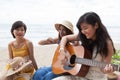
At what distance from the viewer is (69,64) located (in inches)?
123

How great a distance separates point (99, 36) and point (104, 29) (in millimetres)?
73

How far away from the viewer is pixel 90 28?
9.09 ft

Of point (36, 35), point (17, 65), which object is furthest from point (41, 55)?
point (36, 35)

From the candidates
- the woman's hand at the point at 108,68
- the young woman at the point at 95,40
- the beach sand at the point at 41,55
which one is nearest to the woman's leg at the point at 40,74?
the young woman at the point at 95,40

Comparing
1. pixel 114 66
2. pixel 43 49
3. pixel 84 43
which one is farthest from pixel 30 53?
pixel 43 49

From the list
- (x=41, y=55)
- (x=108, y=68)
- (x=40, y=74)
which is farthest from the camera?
(x=41, y=55)

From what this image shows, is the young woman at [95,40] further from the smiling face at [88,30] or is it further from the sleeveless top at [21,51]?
the sleeveless top at [21,51]

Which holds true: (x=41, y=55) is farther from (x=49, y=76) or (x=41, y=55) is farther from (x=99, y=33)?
(x=99, y=33)

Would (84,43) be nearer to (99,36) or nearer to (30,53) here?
(99,36)

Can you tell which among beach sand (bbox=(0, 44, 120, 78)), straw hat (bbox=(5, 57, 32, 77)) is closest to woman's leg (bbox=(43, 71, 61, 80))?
straw hat (bbox=(5, 57, 32, 77))

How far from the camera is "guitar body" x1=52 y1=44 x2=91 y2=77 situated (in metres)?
2.89

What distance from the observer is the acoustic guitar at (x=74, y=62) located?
9.16 ft

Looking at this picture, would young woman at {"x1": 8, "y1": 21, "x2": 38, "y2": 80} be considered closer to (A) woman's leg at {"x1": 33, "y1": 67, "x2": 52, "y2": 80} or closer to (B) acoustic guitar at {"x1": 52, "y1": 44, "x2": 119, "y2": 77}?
(A) woman's leg at {"x1": 33, "y1": 67, "x2": 52, "y2": 80}

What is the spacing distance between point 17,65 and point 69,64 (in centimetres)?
58
